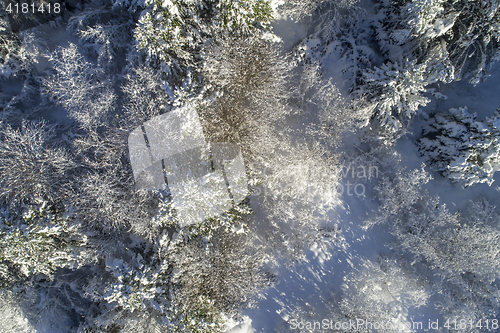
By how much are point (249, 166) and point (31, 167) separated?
1013 centimetres

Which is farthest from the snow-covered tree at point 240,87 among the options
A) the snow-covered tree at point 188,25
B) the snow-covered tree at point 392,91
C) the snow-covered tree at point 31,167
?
the snow-covered tree at point 31,167

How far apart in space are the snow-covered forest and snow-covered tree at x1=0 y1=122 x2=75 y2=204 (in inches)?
3.8

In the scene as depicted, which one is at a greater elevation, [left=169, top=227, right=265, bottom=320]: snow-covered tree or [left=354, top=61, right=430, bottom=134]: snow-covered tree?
[left=354, top=61, right=430, bottom=134]: snow-covered tree

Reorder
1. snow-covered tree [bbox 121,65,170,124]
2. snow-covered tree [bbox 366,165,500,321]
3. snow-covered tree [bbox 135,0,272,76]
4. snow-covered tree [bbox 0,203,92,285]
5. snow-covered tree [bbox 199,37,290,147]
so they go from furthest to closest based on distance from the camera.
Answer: snow-covered tree [bbox 366,165,500,321], snow-covered tree [bbox 121,65,170,124], snow-covered tree [bbox 199,37,290,147], snow-covered tree [bbox 0,203,92,285], snow-covered tree [bbox 135,0,272,76]

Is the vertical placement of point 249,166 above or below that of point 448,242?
above

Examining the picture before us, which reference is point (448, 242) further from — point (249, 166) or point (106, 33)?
point (106, 33)

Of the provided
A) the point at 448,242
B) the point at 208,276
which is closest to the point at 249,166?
the point at 208,276

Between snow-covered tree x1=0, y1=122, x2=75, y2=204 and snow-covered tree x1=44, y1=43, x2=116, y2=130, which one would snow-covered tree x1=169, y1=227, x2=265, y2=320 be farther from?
snow-covered tree x1=44, y1=43, x2=116, y2=130

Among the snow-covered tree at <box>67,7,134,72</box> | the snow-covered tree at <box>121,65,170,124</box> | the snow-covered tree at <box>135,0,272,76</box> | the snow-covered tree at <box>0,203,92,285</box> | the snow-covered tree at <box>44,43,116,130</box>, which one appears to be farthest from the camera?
the snow-covered tree at <box>67,7,134,72</box>

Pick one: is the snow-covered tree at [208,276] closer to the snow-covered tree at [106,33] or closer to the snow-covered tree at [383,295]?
the snow-covered tree at [383,295]

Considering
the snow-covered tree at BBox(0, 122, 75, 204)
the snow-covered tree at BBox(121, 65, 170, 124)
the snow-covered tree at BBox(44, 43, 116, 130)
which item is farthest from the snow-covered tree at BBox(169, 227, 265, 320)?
the snow-covered tree at BBox(44, 43, 116, 130)

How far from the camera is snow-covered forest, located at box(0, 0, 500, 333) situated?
980 centimetres

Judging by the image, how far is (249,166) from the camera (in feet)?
35.1

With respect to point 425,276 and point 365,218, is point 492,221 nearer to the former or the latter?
point 425,276
